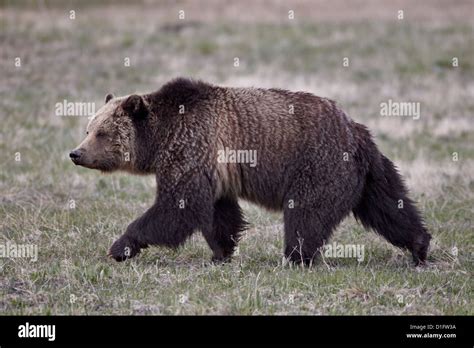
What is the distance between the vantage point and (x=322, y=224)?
8.69 meters

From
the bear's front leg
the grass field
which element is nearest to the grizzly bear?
the bear's front leg

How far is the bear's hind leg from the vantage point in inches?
361

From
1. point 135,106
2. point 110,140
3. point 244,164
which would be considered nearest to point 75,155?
point 110,140

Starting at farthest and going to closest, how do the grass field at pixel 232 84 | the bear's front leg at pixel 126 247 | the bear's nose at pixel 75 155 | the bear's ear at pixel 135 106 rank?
1. the bear's ear at pixel 135 106
2. the bear's nose at pixel 75 155
3. the bear's front leg at pixel 126 247
4. the grass field at pixel 232 84

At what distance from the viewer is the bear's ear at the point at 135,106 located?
8906 millimetres

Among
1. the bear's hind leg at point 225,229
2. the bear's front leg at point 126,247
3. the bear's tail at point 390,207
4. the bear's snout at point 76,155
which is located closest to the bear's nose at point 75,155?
the bear's snout at point 76,155

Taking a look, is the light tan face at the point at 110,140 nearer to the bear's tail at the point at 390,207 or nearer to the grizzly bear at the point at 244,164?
the grizzly bear at the point at 244,164

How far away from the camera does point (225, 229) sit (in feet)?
30.4

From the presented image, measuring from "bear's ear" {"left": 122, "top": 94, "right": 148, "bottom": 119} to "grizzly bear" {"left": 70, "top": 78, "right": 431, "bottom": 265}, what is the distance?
0.4 inches

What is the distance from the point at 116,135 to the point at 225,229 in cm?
162

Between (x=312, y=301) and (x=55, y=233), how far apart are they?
3612 millimetres

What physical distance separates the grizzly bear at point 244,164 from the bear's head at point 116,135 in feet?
0.04

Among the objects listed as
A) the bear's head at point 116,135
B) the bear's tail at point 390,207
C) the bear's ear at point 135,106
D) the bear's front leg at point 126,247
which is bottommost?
the bear's front leg at point 126,247

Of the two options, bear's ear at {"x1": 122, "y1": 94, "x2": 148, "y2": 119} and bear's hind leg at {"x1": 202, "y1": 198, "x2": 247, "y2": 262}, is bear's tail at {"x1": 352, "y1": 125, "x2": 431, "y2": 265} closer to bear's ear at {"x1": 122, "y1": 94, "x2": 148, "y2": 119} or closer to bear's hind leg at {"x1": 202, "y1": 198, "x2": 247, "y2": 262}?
bear's hind leg at {"x1": 202, "y1": 198, "x2": 247, "y2": 262}
